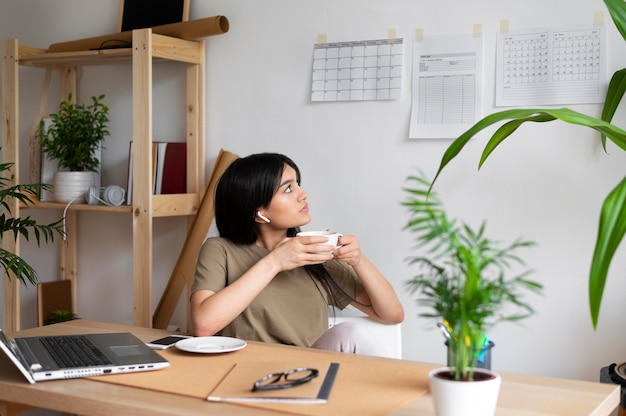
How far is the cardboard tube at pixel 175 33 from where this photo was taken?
2889mm


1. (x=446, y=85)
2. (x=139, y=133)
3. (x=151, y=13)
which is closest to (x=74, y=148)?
(x=139, y=133)

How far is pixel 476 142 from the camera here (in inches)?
101

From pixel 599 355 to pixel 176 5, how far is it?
1.96m

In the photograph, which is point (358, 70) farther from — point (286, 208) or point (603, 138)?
point (603, 138)

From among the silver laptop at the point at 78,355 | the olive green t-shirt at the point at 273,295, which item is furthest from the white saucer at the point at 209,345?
the olive green t-shirt at the point at 273,295

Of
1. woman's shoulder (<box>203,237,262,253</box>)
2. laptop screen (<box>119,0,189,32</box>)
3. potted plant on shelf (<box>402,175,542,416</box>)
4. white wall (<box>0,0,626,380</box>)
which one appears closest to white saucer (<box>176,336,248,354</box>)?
woman's shoulder (<box>203,237,262,253</box>)

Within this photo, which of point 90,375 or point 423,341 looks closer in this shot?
point 90,375

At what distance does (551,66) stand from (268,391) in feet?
4.92

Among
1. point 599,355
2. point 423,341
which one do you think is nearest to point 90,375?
point 423,341

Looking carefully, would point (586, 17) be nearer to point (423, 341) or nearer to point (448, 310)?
point (423, 341)

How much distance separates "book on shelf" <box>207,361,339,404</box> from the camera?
4.53 ft

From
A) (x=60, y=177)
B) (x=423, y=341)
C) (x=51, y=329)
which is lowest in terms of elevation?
(x=423, y=341)

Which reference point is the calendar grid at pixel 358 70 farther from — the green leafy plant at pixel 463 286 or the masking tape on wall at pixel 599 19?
the green leafy plant at pixel 463 286

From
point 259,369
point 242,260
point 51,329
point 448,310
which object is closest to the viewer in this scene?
point 448,310
